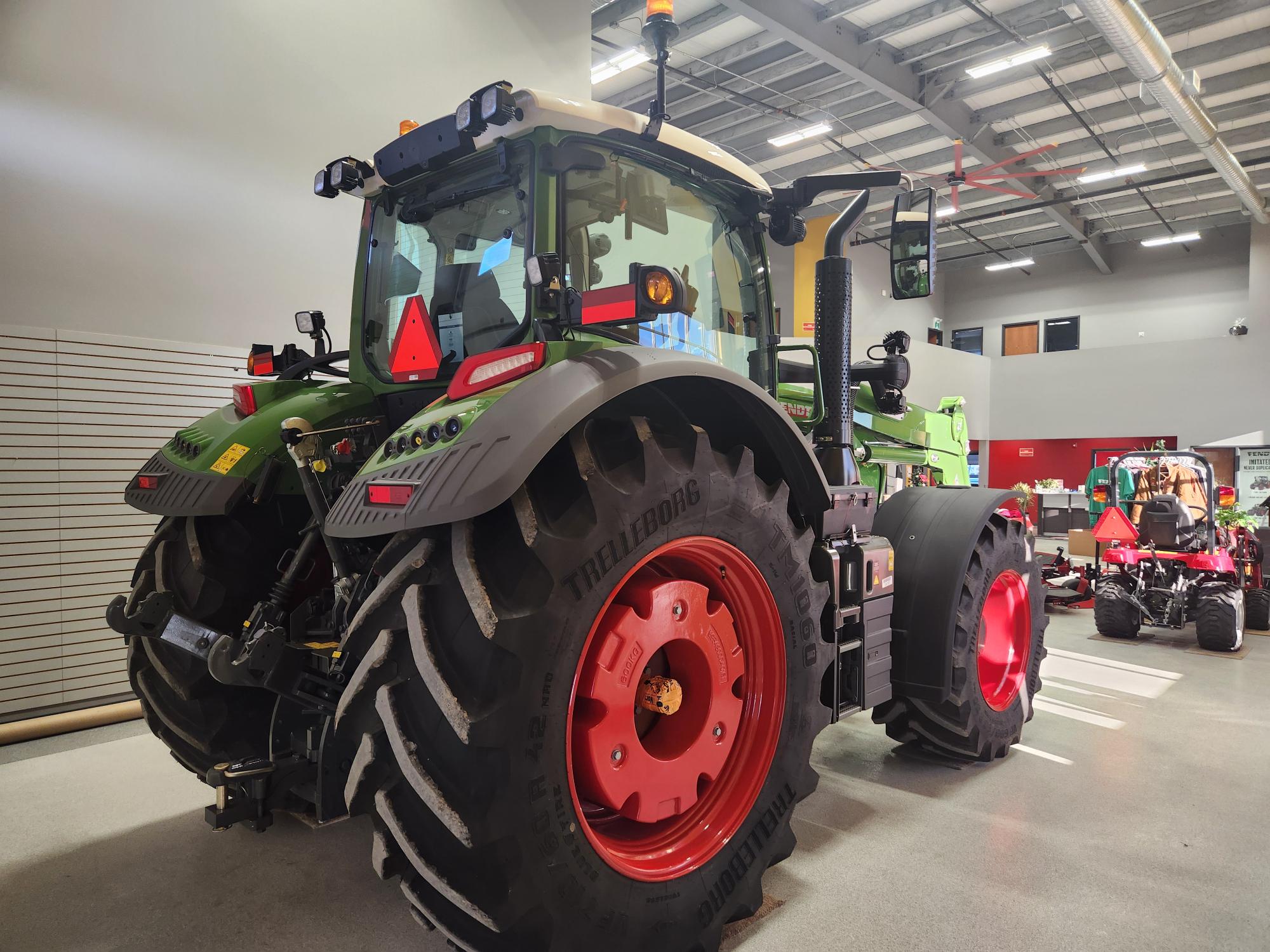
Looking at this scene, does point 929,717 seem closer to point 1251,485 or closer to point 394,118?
point 394,118

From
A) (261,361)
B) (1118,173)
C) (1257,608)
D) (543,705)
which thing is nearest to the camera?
(543,705)

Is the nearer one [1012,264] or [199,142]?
[199,142]

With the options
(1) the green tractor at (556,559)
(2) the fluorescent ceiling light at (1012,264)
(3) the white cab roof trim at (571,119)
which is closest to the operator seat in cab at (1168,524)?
(1) the green tractor at (556,559)

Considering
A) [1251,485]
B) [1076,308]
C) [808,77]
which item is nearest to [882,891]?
[808,77]

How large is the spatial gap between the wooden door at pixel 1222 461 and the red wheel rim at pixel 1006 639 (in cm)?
1360

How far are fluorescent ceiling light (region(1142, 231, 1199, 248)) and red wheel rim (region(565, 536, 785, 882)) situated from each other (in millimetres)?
18954

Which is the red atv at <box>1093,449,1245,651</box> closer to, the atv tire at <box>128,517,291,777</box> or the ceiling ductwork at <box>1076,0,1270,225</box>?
the ceiling ductwork at <box>1076,0,1270,225</box>

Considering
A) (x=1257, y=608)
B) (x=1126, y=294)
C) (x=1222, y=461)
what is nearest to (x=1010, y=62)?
(x=1257, y=608)

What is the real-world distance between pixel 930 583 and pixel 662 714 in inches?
55.8

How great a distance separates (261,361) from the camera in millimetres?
3020

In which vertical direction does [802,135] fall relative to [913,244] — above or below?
above

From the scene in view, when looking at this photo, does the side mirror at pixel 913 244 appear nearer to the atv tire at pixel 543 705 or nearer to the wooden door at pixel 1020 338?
the atv tire at pixel 543 705

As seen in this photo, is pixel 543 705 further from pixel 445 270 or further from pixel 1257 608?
pixel 1257 608

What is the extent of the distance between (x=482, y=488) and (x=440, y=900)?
31.9 inches
